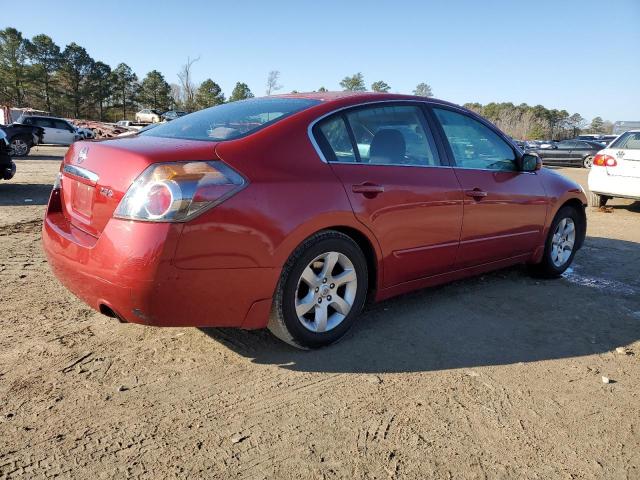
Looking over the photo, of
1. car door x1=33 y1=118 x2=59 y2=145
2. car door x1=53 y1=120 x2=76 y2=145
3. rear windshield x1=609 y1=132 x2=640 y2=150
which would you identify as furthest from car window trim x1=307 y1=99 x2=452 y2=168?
car door x1=33 y1=118 x2=59 y2=145

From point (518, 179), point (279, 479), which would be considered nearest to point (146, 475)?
point (279, 479)

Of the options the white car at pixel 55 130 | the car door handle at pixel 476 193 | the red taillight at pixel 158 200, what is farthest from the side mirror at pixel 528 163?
the white car at pixel 55 130

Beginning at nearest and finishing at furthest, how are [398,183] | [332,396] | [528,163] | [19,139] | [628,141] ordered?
[332,396] → [398,183] → [528,163] → [628,141] → [19,139]

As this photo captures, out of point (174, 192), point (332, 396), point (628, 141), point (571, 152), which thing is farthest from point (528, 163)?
point (571, 152)

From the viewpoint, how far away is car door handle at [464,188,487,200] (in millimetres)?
3799

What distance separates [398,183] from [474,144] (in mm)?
1178

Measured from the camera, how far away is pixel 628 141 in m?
9.32

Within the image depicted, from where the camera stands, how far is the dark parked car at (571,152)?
80.5 ft

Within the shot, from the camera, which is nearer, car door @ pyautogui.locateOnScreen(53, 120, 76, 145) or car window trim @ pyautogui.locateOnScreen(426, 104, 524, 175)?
car window trim @ pyautogui.locateOnScreen(426, 104, 524, 175)

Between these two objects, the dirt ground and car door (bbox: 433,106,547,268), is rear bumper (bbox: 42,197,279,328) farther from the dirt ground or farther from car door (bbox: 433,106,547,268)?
car door (bbox: 433,106,547,268)

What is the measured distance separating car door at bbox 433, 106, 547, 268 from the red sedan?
17mm

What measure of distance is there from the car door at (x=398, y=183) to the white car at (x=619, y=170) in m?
6.89

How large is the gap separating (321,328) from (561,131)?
8902 cm

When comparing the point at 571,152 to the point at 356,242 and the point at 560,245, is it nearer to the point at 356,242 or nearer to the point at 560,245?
the point at 560,245
